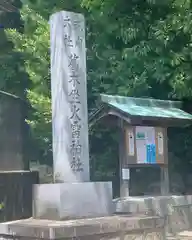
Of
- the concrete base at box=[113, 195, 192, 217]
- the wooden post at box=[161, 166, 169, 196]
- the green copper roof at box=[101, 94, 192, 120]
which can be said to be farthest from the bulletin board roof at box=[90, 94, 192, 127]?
the concrete base at box=[113, 195, 192, 217]

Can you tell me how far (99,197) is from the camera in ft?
21.4

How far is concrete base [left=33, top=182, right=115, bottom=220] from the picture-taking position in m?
6.21

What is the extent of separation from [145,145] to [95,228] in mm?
3411

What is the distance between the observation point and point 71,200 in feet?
20.5

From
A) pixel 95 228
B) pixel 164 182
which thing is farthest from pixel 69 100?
pixel 164 182

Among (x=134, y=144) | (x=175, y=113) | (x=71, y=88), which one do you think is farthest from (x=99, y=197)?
(x=175, y=113)

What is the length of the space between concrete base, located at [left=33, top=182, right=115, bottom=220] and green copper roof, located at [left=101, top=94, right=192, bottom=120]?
2426mm

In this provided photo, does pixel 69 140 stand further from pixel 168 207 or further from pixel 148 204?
pixel 168 207

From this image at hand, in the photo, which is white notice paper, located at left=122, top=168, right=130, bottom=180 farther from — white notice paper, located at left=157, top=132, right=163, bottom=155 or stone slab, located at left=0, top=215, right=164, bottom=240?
stone slab, located at left=0, top=215, right=164, bottom=240

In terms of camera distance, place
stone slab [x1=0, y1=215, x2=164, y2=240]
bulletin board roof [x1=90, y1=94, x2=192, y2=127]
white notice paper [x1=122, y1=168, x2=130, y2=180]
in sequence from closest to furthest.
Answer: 1. stone slab [x1=0, y1=215, x2=164, y2=240]
2. white notice paper [x1=122, y1=168, x2=130, y2=180]
3. bulletin board roof [x1=90, y1=94, x2=192, y2=127]

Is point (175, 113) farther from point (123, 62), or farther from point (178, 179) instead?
point (178, 179)

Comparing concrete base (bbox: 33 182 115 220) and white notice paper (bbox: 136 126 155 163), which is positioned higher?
white notice paper (bbox: 136 126 155 163)

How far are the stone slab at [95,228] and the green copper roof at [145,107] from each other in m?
2.70

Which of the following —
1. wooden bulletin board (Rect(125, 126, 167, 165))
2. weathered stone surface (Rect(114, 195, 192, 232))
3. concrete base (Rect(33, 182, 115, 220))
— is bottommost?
weathered stone surface (Rect(114, 195, 192, 232))
